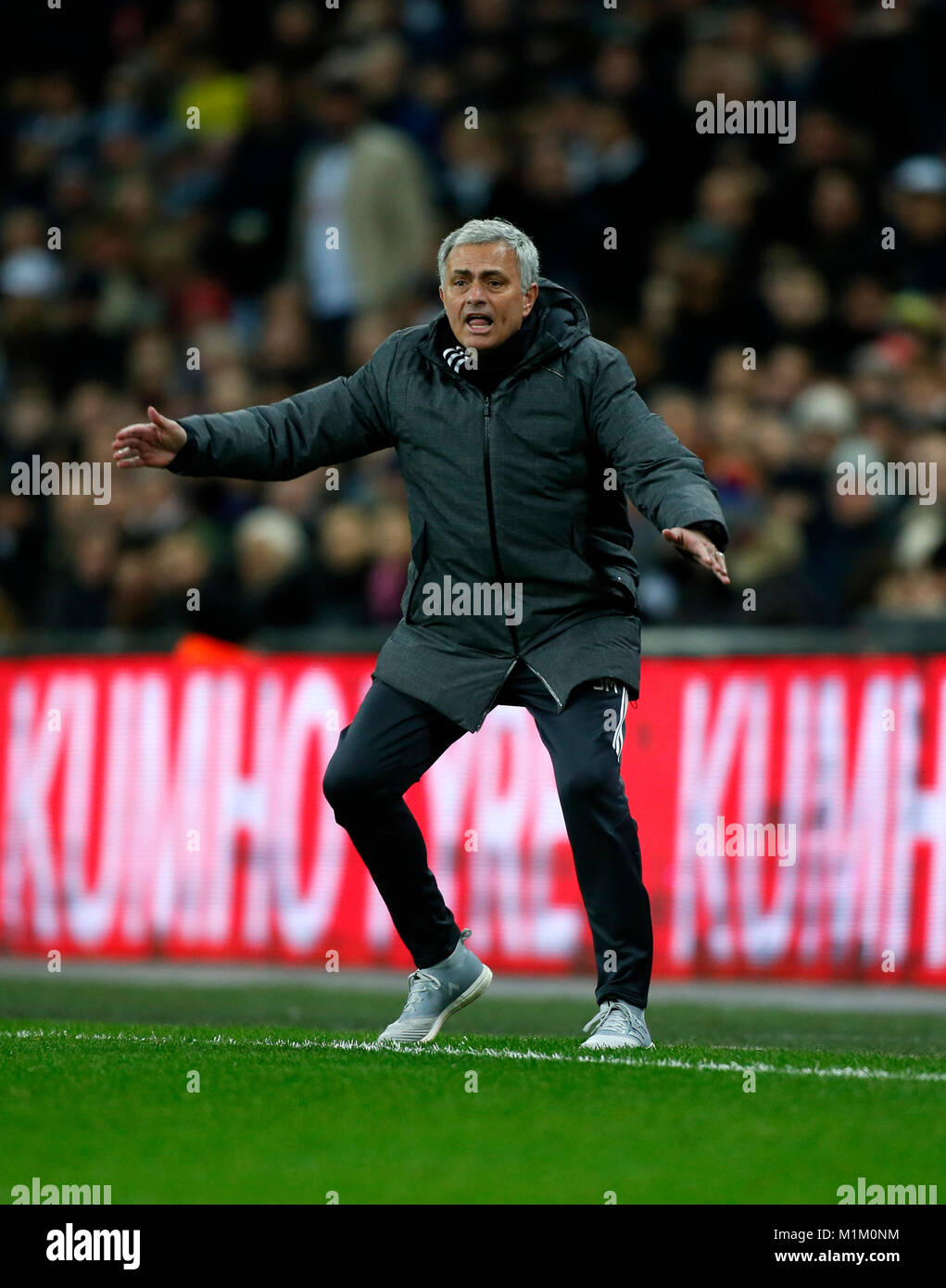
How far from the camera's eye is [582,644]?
674 centimetres

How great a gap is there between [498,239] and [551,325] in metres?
0.32

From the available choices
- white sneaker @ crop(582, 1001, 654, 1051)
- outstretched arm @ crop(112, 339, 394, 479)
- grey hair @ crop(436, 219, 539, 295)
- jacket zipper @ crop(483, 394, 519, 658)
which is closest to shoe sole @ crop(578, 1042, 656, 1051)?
white sneaker @ crop(582, 1001, 654, 1051)

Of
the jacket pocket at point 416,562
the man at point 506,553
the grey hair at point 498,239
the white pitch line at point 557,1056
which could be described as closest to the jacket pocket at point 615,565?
the man at point 506,553

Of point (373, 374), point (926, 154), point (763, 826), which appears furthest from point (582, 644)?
point (926, 154)

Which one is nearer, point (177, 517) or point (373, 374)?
point (373, 374)

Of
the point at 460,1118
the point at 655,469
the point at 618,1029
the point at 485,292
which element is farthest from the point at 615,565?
the point at 460,1118

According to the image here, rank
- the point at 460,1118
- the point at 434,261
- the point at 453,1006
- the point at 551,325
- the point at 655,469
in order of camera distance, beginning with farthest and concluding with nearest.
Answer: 1. the point at 434,261
2. the point at 453,1006
3. the point at 551,325
4. the point at 655,469
5. the point at 460,1118

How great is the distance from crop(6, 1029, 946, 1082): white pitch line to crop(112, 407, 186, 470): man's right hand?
1702mm

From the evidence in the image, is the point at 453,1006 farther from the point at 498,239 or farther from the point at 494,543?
the point at 498,239

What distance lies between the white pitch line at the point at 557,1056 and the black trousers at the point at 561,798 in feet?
0.98

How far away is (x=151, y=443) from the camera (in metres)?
6.80

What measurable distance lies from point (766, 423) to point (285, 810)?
123 inches

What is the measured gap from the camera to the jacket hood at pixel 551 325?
6777mm
